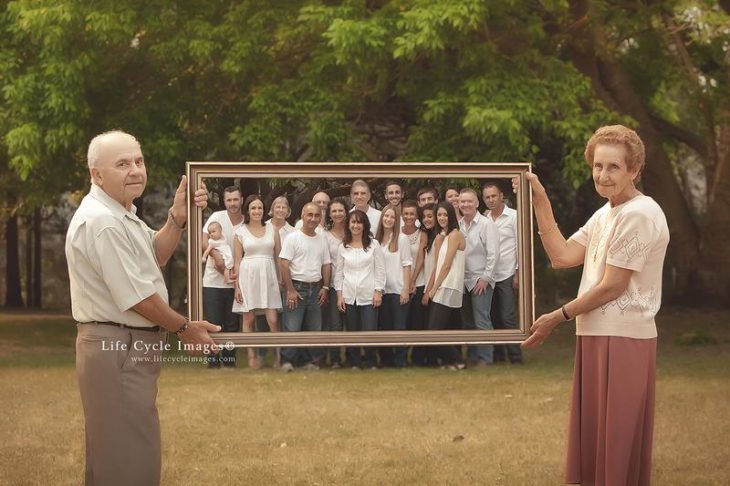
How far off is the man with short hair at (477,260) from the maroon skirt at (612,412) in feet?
2.60

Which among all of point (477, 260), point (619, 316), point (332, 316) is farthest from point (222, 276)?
point (619, 316)

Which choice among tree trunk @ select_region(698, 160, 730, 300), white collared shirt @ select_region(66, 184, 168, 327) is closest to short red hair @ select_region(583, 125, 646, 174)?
white collared shirt @ select_region(66, 184, 168, 327)

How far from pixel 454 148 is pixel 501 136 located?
1219 millimetres

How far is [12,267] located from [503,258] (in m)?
28.0

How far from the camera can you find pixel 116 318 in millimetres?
5637

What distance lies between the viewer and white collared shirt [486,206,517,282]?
6.84 m

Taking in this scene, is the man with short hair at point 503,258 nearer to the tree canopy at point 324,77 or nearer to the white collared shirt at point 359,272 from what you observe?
the white collared shirt at point 359,272

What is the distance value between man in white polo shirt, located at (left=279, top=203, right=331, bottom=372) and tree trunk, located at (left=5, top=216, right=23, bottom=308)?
2675cm

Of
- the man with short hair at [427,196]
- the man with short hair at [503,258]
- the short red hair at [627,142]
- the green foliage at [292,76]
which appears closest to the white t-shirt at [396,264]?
the man with short hair at [427,196]

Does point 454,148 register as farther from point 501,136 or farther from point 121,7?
point 121,7

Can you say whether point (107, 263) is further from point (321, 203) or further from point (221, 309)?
point (321, 203)

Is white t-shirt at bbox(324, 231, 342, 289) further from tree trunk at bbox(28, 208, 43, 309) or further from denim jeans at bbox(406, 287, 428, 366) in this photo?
tree trunk at bbox(28, 208, 43, 309)

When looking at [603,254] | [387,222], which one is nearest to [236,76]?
[387,222]

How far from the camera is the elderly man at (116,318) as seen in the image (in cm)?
556
